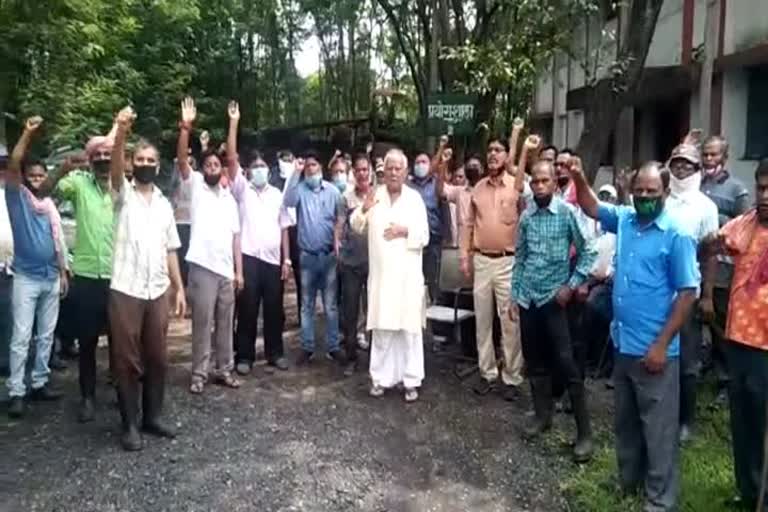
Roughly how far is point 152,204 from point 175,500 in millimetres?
2008

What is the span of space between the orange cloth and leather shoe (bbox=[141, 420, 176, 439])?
145 inches

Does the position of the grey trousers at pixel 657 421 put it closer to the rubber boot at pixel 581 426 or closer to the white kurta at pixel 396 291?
the rubber boot at pixel 581 426

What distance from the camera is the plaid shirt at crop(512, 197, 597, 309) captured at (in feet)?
18.5

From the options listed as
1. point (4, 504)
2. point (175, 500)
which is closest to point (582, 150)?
point (175, 500)

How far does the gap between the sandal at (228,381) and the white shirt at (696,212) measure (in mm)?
3762

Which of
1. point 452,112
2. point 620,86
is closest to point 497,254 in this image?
point 620,86

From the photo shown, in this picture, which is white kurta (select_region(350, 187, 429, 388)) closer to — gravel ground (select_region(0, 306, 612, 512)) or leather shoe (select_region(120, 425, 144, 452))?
gravel ground (select_region(0, 306, 612, 512))

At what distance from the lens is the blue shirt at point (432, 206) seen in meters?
8.91

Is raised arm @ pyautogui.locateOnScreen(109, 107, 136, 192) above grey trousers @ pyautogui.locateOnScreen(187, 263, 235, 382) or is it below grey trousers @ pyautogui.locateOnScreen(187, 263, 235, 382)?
above

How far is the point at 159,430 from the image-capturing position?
5859 mm

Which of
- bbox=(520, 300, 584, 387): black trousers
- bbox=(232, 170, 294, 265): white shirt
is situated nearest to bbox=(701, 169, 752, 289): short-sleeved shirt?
bbox=(520, 300, 584, 387): black trousers

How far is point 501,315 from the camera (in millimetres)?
6863

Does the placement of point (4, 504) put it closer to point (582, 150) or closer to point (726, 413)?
point (726, 413)

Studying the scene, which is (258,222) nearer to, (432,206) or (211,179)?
(211,179)
